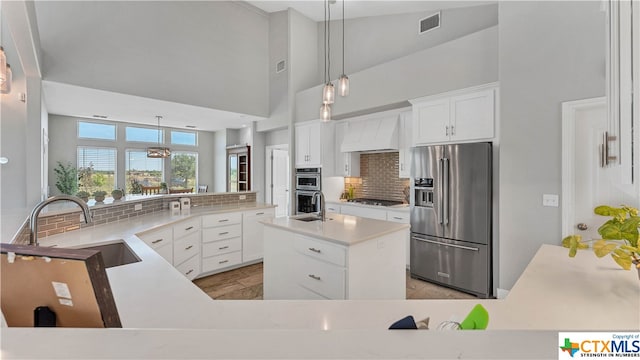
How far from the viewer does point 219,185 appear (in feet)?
28.8

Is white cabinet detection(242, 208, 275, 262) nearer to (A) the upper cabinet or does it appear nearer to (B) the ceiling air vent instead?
(A) the upper cabinet

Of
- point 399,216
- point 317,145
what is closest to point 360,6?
point 317,145

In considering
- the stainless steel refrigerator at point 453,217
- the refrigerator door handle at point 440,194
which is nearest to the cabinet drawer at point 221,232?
the stainless steel refrigerator at point 453,217

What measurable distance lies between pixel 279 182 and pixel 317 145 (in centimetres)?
182

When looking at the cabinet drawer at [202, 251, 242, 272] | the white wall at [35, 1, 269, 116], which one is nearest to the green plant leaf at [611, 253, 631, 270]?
the cabinet drawer at [202, 251, 242, 272]

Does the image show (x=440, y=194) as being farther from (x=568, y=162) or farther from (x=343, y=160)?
(x=343, y=160)

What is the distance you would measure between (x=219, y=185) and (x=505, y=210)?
7.79 meters

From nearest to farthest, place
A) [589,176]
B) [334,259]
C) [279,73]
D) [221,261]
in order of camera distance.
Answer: [334,259] → [589,176] → [221,261] → [279,73]

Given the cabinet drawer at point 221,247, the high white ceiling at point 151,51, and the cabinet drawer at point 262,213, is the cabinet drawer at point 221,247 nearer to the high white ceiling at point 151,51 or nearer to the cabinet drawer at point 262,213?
the cabinet drawer at point 262,213

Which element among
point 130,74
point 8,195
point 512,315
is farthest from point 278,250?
point 130,74

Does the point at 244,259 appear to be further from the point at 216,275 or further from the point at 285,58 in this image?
the point at 285,58

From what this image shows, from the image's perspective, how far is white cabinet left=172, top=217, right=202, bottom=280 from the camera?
122 inches

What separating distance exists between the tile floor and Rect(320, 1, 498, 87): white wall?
3.52m

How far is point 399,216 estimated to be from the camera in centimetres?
396
